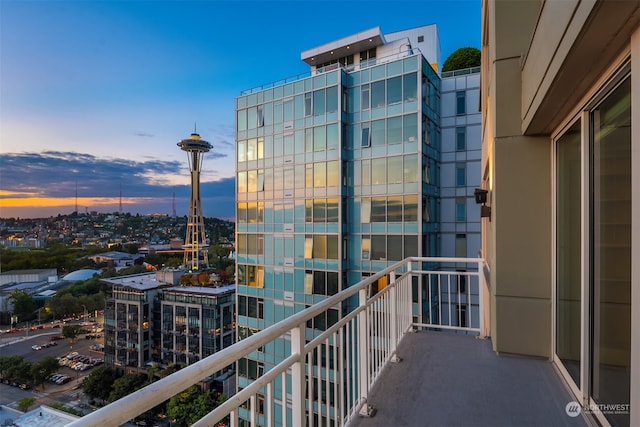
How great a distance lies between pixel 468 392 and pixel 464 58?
16.6 metres

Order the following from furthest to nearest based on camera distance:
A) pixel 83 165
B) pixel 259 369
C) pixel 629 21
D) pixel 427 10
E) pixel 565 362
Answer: pixel 83 165 < pixel 427 10 < pixel 259 369 < pixel 565 362 < pixel 629 21

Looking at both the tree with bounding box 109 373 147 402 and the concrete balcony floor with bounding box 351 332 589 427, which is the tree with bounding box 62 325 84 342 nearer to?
the tree with bounding box 109 373 147 402

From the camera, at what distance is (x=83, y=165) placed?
110ft

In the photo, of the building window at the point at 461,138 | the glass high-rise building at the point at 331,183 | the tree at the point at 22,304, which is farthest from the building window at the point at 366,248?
the tree at the point at 22,304

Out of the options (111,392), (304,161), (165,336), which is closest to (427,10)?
(304,161)

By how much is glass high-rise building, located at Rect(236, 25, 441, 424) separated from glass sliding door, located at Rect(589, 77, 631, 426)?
32.5ft

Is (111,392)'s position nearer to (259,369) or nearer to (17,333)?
(17,333)

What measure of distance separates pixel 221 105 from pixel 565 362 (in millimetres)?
35835

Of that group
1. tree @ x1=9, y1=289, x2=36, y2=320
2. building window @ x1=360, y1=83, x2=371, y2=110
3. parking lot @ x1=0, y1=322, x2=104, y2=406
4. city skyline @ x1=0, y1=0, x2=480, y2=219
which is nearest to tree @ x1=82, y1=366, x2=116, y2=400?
parking lot @ x1=0, y1=322, x2=104, y2=406

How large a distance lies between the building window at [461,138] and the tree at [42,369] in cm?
2854

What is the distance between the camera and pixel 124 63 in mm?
23172

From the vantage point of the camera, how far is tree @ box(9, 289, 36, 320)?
20.4 m

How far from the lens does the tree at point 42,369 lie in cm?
2119
